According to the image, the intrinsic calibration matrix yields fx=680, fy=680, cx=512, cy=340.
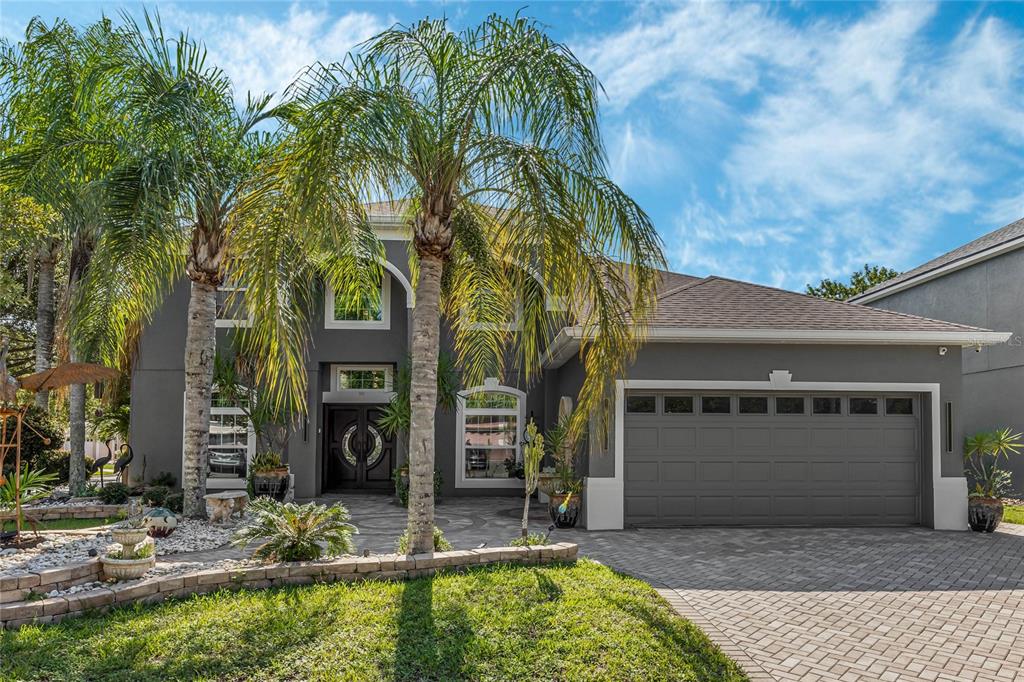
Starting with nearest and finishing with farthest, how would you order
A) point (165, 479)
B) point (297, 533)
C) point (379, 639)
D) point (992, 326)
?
point (379, 639) < point (297, 533) < point (165, 479) < point (992, 326)

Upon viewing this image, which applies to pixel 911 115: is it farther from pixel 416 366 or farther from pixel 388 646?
pixel 388 646

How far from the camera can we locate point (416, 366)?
711 cm

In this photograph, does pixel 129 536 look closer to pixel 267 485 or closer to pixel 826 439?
pixel 267 485

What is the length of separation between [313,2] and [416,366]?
16.6 ft

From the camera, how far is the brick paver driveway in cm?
541

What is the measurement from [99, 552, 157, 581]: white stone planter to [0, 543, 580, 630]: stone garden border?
0.72 feet

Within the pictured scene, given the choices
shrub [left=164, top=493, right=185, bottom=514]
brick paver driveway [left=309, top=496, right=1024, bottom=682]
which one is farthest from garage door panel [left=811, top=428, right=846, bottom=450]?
shrub [left=164, top=493, right=185, bottom=514]

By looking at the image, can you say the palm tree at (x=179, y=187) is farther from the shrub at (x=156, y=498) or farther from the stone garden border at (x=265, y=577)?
the stone garden border at (x=265, y=577)

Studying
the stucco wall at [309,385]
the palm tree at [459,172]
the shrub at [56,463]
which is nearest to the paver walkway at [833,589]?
the palm tree at [459,172]

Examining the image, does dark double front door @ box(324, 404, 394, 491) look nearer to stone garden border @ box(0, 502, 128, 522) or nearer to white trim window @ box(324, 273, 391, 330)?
white trim window @ box(324, 273, 391, 330)

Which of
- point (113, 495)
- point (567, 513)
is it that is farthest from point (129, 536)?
point (113, 495)

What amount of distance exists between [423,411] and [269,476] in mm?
8355

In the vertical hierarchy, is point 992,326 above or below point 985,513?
above

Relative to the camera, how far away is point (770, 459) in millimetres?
11445
